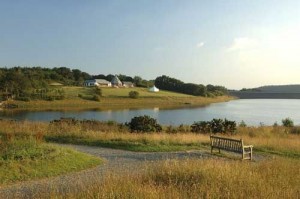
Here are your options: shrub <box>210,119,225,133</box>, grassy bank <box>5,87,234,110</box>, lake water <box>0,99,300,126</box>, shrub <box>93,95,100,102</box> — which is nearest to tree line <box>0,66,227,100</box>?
grassy bank <box>5,87,234,110</box>

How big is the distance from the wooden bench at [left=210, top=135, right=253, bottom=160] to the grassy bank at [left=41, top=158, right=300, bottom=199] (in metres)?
5.40

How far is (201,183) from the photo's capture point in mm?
8133

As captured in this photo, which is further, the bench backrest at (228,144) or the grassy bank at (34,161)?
the bench backrest at (228,144)

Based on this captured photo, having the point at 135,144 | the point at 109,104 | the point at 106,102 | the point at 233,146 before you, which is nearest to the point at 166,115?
the point at 109,104

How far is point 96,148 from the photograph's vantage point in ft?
60.9

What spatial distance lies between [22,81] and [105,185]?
305 ft

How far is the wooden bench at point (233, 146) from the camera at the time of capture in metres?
16.2

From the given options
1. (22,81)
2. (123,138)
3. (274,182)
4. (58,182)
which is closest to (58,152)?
(58,182)

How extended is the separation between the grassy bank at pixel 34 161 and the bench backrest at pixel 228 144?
5.54 m

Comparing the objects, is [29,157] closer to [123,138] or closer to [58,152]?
[58,152]

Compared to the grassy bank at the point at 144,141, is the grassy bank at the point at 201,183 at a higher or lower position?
higher

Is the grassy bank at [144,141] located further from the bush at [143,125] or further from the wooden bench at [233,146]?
the bush at [143,125]

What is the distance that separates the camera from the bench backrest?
16.3 m

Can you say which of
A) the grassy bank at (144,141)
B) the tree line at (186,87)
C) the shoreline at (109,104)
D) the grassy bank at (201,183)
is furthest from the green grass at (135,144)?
the tree line at (186,87)
